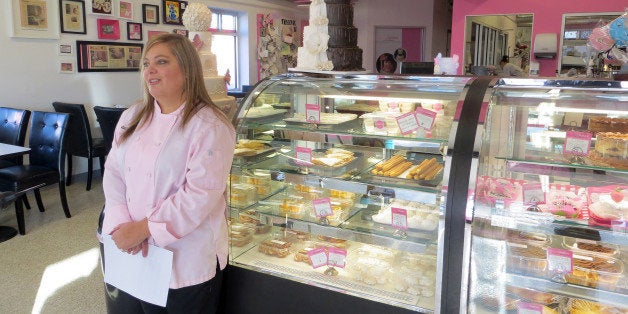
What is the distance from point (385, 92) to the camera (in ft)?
7.84

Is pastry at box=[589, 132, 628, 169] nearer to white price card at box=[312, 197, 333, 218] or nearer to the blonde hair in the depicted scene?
white price card at box=[312, 197, 333, 218]

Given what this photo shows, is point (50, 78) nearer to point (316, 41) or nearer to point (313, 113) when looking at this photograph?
point (316, 41)

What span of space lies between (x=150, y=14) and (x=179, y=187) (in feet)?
20.1

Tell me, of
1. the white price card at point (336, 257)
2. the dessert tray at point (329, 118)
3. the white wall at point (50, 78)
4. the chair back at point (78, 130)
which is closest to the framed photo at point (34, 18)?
the white wall at point (50, 78)

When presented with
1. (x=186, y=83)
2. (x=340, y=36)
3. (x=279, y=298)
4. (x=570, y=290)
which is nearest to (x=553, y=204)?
(x=570, y=290)

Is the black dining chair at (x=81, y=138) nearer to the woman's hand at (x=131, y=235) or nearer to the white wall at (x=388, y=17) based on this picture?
the woman's hand at (x=131, y=235)

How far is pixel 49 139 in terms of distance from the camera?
4.72 m

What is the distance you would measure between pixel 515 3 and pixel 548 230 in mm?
6828

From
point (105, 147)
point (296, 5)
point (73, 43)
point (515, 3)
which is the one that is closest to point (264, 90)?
point (105, 147)

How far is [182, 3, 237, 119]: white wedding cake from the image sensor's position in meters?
3.54

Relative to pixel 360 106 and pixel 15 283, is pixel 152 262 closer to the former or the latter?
pixel 360 106

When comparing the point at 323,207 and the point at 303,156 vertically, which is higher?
the point at 303,156

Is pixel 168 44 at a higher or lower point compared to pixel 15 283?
higher

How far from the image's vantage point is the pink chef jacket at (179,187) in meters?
1.69
